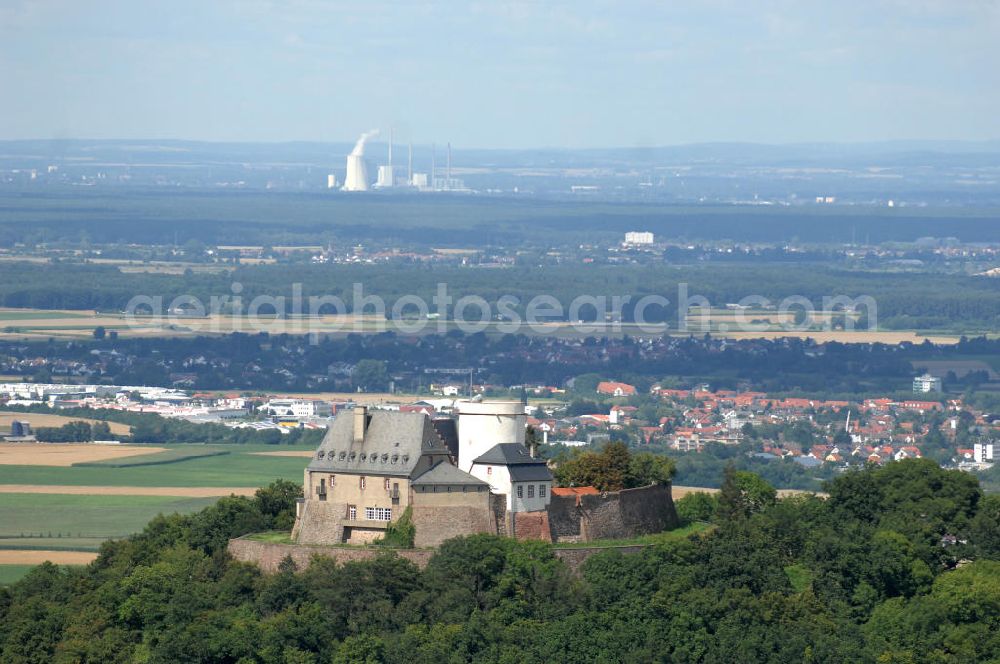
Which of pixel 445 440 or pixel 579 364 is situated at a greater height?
pixel 445 440

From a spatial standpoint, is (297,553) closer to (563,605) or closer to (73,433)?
(563,605)

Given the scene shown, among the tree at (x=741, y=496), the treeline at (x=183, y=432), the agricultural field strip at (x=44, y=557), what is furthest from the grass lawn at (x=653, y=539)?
the treeline at (x=183, y=432)

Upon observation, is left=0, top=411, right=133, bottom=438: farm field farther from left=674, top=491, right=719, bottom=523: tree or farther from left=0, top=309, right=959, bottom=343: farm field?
left=674, top=491, right=719, bottom=523: tree

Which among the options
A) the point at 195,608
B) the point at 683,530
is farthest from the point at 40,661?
the point at 683,530

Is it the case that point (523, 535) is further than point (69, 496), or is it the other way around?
point (69, 496)

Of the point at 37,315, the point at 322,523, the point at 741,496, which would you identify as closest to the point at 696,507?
the point at 741,496

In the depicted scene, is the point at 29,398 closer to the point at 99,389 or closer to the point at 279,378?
the point at 99,389

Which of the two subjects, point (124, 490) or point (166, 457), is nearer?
point (124, 490)
